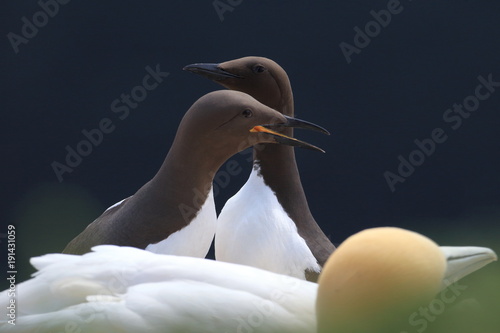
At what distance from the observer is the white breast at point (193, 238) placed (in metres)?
1.96

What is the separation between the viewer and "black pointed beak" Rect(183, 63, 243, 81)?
7.67 ft

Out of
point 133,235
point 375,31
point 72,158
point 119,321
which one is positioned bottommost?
point 119,321

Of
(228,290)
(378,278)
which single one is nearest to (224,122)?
(228,290)

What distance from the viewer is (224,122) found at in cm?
198

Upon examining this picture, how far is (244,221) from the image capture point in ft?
7.58

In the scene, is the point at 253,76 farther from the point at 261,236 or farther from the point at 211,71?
the point at 261,236

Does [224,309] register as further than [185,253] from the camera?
No

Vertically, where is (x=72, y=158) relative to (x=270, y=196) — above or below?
above

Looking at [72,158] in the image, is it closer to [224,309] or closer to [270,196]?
[270,196]

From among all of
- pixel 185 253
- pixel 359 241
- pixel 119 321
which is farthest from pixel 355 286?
pixel 185 253

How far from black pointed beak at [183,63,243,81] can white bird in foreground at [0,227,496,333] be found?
3.00ft

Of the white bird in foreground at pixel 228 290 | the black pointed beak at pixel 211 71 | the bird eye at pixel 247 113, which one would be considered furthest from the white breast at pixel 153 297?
the black pointed beak at pixel 211 71

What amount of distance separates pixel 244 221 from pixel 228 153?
34 cm

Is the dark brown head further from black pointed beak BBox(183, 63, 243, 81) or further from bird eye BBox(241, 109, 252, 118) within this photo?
black pointed beak BBox(183, 63, 243, 81)
